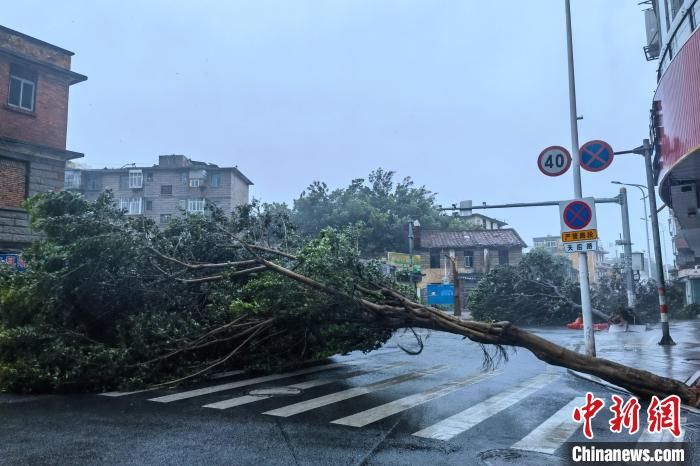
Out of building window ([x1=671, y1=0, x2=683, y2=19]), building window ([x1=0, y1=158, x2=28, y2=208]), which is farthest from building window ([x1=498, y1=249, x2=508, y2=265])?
building window ([x1=0, y1=158, x2=28, y2=208])

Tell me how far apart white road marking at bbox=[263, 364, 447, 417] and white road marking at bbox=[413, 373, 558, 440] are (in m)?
1.86

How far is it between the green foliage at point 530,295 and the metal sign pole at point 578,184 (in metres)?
14.6

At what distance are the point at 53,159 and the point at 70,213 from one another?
31.6 feet

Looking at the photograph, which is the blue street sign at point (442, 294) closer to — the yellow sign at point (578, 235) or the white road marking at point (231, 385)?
the yellow sign at point (578, 235)

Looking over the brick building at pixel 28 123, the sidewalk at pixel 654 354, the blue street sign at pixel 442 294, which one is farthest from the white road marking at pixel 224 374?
the blue street sign at pixel 442 294

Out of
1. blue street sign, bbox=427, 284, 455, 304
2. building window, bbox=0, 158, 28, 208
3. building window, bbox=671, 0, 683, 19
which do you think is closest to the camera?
building window, bbox=671, 0, 683, 19

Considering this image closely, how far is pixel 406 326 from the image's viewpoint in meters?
8.38

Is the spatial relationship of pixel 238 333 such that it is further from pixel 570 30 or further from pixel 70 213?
pixel 570 30

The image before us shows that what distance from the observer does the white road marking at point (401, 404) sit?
258 inches

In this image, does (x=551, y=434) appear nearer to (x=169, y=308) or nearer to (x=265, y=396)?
(x=265, y=396)

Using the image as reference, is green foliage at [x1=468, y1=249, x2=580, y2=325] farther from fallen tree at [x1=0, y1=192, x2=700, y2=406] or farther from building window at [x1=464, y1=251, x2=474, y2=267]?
building window at [x1=464, y1=251, x2=474, y2=267]

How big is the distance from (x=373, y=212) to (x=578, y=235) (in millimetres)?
38414

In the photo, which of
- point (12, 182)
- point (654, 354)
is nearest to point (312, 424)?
point (654, 354)

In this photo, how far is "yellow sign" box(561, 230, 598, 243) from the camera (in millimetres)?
11305
